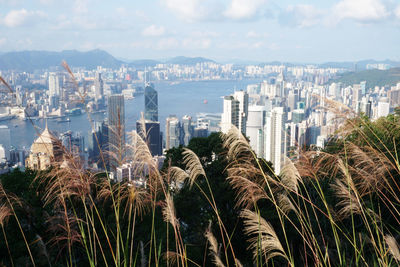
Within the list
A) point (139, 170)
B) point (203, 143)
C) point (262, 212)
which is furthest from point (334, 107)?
point (203, 143)

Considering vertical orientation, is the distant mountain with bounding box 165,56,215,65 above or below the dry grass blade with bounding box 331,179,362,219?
above

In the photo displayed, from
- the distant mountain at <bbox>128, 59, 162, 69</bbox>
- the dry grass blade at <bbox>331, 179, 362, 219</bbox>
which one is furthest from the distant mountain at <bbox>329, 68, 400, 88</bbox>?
the dry grass blade at <bbox>331, 179, 362, 219</bbox>

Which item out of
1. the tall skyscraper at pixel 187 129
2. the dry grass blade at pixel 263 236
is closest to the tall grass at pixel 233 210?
→ the dry grass blade at pixel 263 236

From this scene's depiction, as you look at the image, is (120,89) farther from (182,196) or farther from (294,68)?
(294,68)

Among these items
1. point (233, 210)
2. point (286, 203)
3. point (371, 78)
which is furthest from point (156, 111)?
point (286, 203)

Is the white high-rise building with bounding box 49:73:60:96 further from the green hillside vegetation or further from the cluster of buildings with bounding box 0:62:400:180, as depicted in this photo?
the green hillside vegetation

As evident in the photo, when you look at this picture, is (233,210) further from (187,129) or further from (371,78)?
(371,78)

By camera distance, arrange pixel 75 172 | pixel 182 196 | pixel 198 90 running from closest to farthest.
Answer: pixel 75 172
pixel 182 196
pixel 198 90

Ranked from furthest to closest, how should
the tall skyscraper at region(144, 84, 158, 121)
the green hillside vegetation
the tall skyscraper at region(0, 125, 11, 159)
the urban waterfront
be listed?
the tall skyscraper at region(144, 84, 158, 121)
the urban waterfront
the tall skyscraper at region(0, 125, 11, 159)
the green hillside vegetation

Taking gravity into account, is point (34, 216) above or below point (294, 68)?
below

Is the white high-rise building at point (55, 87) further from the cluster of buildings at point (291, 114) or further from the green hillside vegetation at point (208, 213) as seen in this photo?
the cluster of buildings at point (291, 114)
